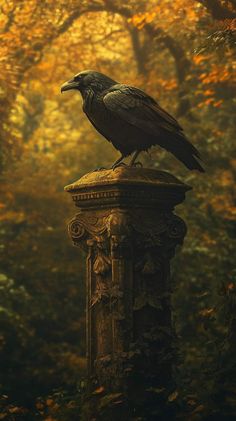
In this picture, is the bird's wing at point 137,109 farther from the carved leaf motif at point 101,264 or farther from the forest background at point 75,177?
the forest background at point 75,177

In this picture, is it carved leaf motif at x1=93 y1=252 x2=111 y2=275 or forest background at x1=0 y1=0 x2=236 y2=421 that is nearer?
carved leaf motif at x1=93 y1=252 x2=111 y2=275

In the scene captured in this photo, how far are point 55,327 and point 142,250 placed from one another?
29.8 feet

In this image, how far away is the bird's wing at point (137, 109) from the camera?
5.86 m

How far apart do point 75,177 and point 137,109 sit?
1102 centimetres

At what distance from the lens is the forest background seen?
11.1m

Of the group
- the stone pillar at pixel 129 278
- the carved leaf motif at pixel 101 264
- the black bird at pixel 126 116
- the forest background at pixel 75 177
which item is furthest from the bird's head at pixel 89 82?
the forest background at pixel 75 177

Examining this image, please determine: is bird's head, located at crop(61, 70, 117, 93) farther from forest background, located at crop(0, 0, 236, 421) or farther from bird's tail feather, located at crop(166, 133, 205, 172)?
forest background, located at crop(0, 0, 236, 421)

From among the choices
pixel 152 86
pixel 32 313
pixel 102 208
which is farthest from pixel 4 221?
pixel 102 208

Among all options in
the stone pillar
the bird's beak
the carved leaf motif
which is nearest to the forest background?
the bird's beak

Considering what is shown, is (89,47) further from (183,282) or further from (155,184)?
(155,184)

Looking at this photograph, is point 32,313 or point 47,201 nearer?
point 32,313

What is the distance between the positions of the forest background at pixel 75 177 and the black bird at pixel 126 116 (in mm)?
2140

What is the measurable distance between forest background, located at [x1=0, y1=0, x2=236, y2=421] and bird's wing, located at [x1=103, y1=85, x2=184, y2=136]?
2095mm

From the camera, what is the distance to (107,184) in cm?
571
